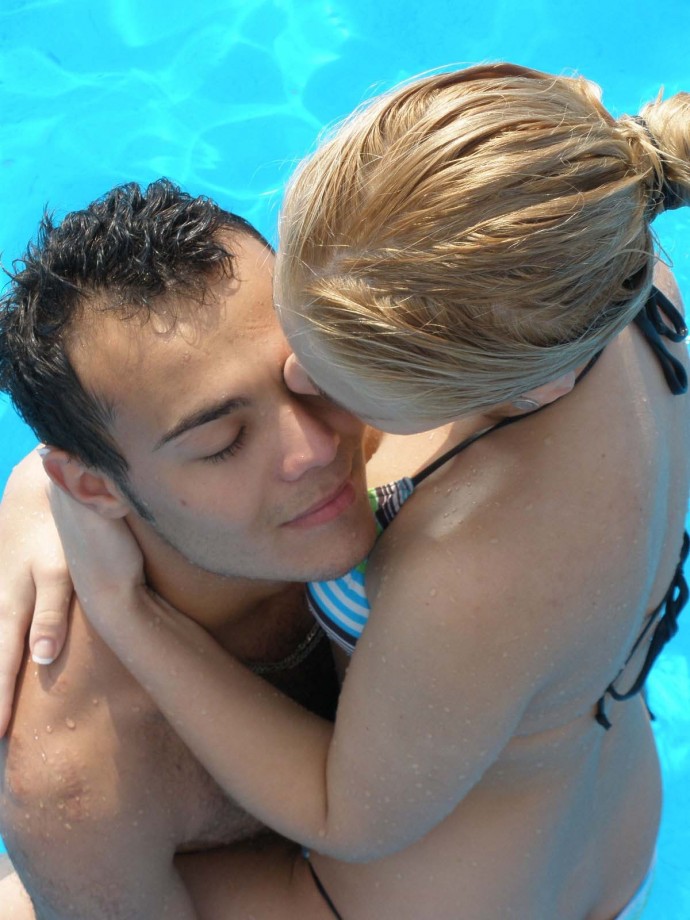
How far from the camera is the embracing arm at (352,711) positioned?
174cm

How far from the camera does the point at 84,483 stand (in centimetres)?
219

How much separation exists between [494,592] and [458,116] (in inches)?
27.9

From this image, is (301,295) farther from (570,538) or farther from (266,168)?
(266,168)

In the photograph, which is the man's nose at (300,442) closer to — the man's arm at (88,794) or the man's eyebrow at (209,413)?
the man's eyebrow at (209,413)

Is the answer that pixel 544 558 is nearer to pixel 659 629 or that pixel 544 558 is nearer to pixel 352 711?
pixel 352 711

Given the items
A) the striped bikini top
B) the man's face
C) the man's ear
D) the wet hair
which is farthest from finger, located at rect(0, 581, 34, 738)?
the wet hair

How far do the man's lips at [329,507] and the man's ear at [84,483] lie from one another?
1.36ft

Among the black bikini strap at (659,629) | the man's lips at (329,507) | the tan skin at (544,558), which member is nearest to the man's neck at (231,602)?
the man's lips at (329,507)

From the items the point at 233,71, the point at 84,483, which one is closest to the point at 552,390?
the point at 84,483

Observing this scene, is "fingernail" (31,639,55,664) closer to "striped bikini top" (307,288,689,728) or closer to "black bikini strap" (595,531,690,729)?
"striped bikini top" (307,288,689,728)

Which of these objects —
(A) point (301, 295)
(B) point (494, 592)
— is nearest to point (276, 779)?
(B) point (494, 592)

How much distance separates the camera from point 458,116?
4.83ft

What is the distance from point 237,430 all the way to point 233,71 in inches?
149

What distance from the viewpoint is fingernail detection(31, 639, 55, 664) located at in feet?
7.48
